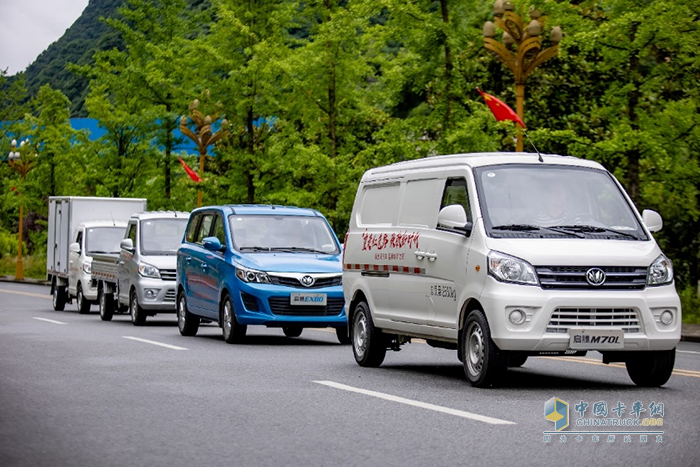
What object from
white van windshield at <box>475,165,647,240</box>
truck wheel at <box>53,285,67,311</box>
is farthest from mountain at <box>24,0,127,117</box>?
white van windshield at <box>475,165,647,240</box>

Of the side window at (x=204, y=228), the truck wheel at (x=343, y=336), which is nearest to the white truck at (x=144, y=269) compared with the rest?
the side window at (x=204, y=228)

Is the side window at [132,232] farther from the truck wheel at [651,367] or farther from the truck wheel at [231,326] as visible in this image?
the truck wheel at [651,367]

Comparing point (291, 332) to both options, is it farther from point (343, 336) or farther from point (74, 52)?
point (74, 52)

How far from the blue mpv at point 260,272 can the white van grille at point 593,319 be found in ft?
22.9

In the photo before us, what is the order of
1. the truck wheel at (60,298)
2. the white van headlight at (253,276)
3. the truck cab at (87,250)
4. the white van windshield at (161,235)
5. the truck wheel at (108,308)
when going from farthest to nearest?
1. the truck wheel at (60,298)
2. the truck cab at (87,250)
3. the truck wheel at (108,308)
4. the white van windshield at (161,235)
5. the white van headlight at (253,276)

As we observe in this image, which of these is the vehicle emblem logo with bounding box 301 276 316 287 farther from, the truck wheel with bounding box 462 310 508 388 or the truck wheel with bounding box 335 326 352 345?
the truck wheel with bounding box 462 310 508 388

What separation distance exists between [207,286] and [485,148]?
11.2 meters

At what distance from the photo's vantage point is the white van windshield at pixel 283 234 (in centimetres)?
1894

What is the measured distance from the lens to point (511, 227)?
1171 cm

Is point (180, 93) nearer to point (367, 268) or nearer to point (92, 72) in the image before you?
point (92, 72)

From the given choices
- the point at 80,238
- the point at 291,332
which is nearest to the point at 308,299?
the point at 291,332

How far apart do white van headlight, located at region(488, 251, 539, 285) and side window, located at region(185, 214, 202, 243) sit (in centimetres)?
1032

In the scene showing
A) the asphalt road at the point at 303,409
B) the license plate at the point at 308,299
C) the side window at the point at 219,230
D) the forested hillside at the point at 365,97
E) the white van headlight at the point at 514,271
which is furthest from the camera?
the forested hillside at the point at 365,97

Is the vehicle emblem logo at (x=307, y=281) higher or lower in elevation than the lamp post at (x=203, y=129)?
lower
